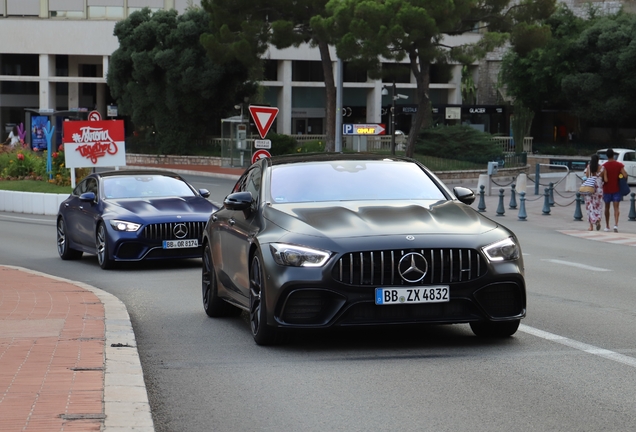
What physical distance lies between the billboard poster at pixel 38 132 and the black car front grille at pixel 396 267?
2094 inches

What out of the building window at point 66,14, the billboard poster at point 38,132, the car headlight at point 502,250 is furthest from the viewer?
the building window at point 66,14

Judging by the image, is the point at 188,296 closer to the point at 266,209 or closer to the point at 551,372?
the point at 266,209

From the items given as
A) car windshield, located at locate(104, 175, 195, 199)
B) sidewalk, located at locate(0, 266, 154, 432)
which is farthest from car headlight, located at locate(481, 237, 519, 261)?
car windshield, located at locate(104, 175, 195, 199)

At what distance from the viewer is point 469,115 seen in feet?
255

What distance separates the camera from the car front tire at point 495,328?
8.77 meters

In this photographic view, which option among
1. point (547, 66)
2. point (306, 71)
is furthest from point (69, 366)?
point (306, 71)

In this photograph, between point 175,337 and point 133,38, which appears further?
point 133,38

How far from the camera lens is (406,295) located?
814cm

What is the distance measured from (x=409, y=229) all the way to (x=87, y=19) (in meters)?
74.4

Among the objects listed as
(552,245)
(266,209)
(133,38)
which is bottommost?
(552,245)

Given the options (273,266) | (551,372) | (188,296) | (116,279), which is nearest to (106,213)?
(116,279)

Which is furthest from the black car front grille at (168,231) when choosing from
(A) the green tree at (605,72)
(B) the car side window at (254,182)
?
(A) the green tree at (605,72)

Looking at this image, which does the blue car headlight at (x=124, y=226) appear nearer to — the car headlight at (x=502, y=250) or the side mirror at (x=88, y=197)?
the side mirror at (x=88, y=197)

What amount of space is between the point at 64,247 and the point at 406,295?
1155cm
